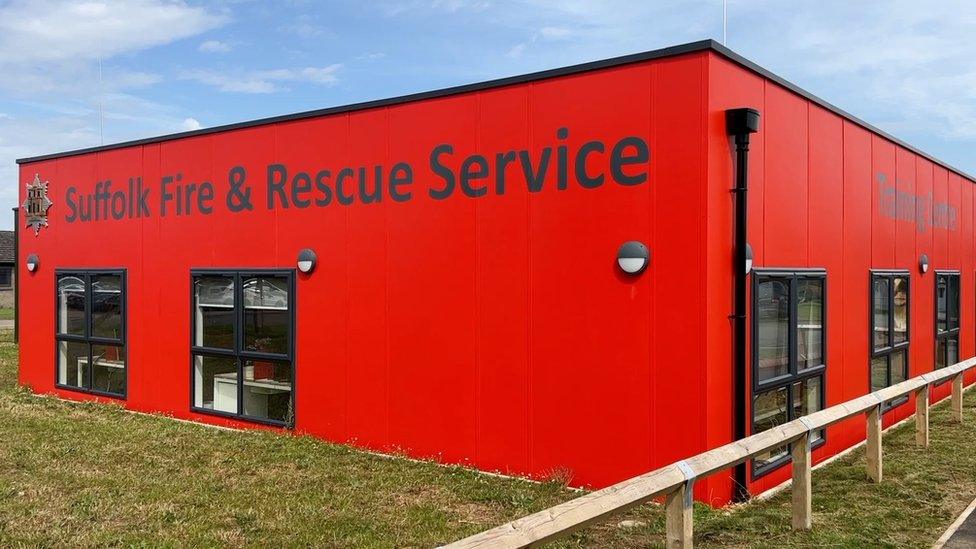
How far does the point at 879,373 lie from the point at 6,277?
162ft

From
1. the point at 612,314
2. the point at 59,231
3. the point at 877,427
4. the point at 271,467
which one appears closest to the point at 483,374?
the point at 612,314

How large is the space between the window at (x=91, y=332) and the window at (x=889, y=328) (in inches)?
412

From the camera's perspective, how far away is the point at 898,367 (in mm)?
11484

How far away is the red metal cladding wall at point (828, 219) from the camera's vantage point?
7102mm

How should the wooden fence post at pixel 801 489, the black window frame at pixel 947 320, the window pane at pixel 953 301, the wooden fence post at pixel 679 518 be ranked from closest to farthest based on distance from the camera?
the wooden fence post at pixel 679 518
the wooden fence post at pixel 801 489
the black window frame at pixel 947 320
the window pane at pixel 953 301

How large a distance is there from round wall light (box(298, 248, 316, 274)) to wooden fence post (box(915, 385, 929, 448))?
274 inches

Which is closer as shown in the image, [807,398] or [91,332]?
[807,398]

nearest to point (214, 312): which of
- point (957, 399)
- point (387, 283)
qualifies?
point (387, 283)

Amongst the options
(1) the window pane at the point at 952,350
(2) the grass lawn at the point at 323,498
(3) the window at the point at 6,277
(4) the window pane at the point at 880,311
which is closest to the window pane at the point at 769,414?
(2) the grass lawn at the point at 323,498

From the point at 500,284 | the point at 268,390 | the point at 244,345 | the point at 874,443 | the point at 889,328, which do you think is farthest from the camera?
the point at 889,328

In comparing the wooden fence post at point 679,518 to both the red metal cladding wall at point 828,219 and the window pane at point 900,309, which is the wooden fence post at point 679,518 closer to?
the red metal cladding wall at point 828,219

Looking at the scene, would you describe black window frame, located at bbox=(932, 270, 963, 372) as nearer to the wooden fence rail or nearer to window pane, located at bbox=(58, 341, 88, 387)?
the wooden fence rail

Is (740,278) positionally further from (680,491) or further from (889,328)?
(889,328)

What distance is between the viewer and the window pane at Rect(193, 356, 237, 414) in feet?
34.9
